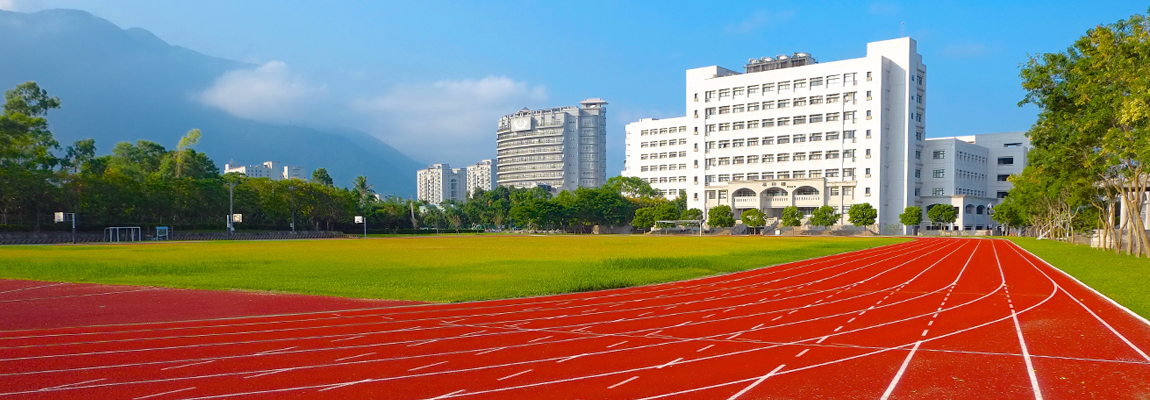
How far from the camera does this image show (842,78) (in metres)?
96.6

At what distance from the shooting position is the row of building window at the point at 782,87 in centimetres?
9679

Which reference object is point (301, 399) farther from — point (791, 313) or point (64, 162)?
point (64, 162)

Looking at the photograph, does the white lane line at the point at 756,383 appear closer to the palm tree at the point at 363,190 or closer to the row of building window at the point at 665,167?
the row of building window at the point at 665,167

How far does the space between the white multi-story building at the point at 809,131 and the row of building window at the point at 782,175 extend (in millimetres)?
154

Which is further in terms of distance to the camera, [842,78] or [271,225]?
[842,78]

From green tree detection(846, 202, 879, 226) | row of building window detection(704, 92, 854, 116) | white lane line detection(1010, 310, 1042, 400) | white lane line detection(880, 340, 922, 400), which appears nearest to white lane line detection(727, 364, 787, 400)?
white lane line detection(880, 340, 922, 400)

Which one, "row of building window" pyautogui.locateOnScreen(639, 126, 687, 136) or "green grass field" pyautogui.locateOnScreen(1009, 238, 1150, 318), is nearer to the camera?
"green grass field" pyautogui.locateOnScreen(1009, 238, 1150, 318)

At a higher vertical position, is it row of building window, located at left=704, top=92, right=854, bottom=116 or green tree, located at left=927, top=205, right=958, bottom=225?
row of building window, located at left=704, top=92, right=854, bottom=116

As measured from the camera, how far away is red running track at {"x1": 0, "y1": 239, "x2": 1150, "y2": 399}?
748 cm

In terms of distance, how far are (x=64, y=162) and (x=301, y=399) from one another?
10847 cm

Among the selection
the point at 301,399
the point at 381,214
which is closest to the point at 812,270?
the point at 301,399

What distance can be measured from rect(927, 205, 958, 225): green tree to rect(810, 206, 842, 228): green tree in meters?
13.2

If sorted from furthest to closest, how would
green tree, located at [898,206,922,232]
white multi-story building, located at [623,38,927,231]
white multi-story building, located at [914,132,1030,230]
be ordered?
white multi-story building, located at [914,132,1030,230] < white multi-story building, located at [623,38,927,231] < green tree, located at [898,206,922,232]

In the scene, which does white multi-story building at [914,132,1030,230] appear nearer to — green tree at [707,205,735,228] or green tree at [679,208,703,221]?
green tree at [707,205,735,228]
